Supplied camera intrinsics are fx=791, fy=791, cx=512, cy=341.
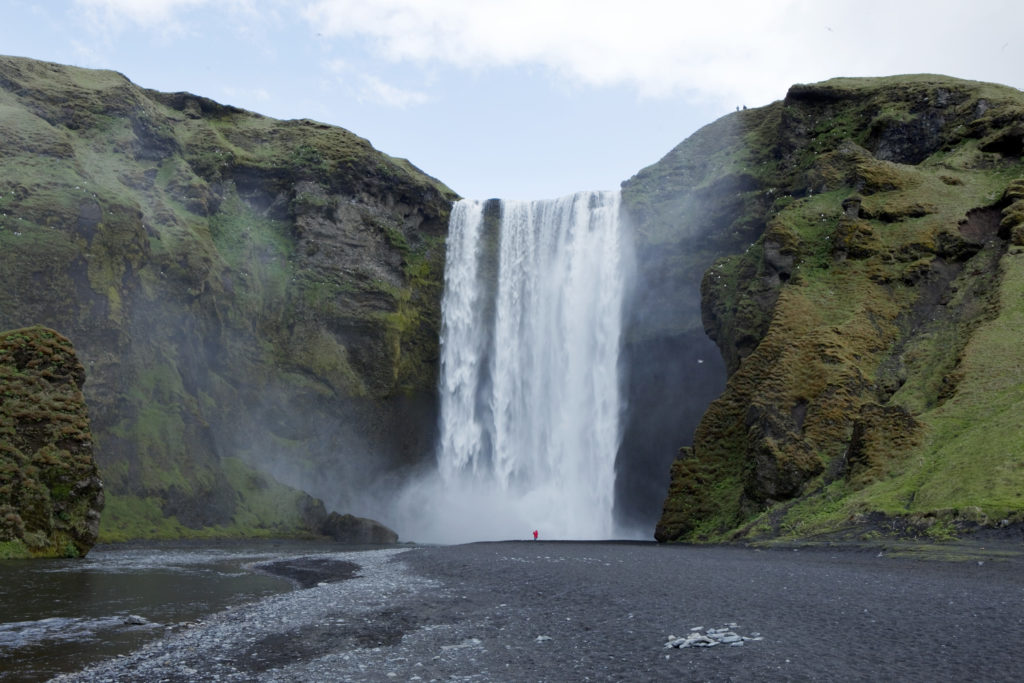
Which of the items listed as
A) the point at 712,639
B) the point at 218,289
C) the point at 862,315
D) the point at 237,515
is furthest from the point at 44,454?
the point at 862,315

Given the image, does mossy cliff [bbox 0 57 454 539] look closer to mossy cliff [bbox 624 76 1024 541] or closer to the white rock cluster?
mossy cliff [bbox 624 76 1024 541]

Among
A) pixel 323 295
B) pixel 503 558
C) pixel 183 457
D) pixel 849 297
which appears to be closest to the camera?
pixel 503 558

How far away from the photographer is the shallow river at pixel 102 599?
500 inches

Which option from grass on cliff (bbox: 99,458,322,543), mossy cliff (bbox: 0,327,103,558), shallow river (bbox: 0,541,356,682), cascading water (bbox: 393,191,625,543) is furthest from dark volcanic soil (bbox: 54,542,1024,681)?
cascading water (bbox: 393,191,625,543)

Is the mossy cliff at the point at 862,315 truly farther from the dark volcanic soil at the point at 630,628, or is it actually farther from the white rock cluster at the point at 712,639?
the white rock cluster at the point at 712,639

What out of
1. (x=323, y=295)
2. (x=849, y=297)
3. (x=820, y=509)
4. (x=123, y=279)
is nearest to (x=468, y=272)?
(x=323, y=295)

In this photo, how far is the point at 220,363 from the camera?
5916cm

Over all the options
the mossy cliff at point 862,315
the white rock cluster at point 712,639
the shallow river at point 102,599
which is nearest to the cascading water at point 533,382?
the mossy cliff at point 862,315

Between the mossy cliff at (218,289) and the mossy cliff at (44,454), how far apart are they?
33.8 feet

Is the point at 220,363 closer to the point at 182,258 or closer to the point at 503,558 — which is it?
the point at 182,258

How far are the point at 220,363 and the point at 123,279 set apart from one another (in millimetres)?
10189

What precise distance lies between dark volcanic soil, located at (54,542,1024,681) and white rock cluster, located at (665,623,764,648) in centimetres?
21

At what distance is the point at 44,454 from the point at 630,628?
96.4 ft

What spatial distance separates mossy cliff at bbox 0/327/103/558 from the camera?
31250mm
